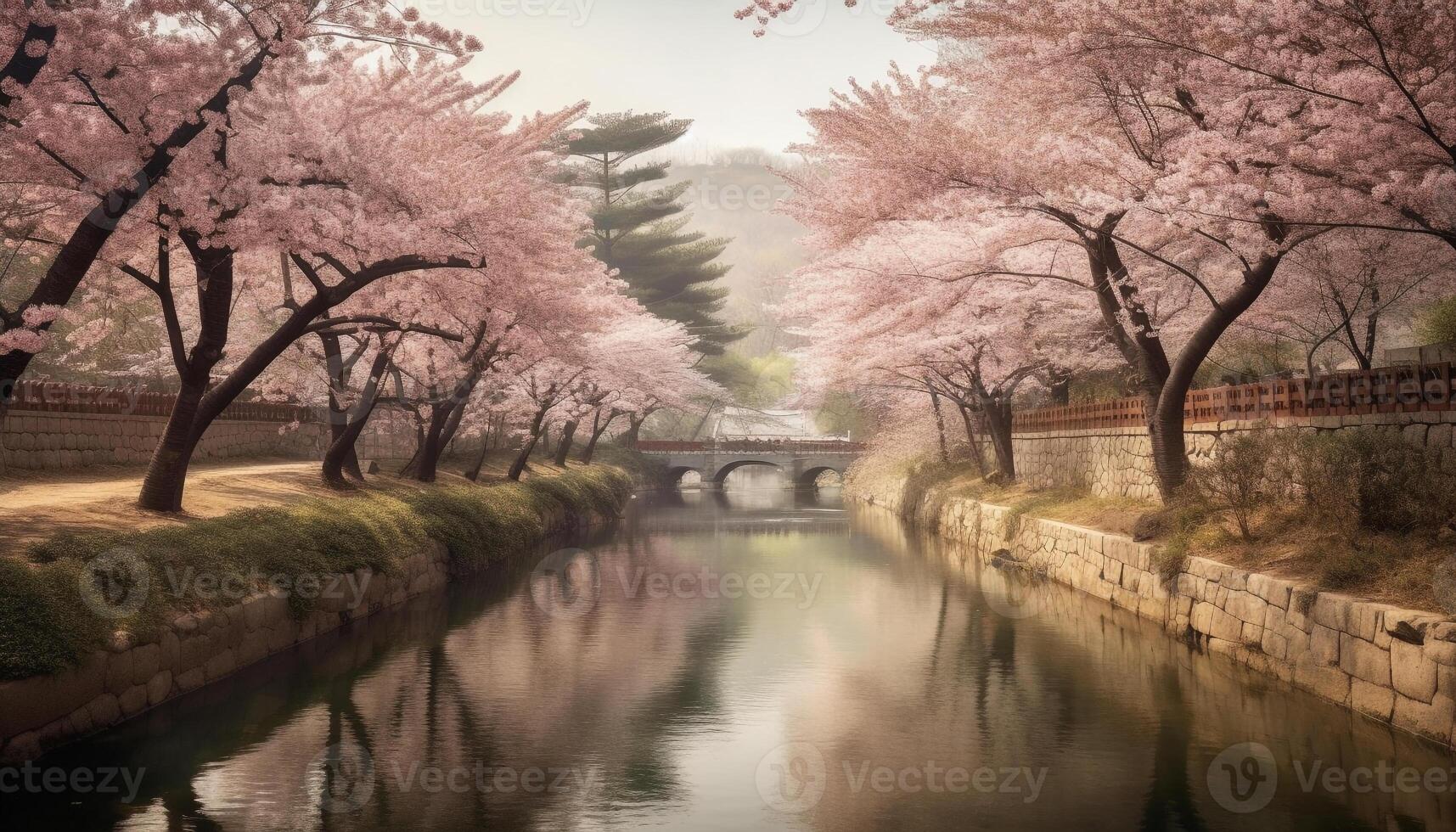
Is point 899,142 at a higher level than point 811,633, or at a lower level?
higher

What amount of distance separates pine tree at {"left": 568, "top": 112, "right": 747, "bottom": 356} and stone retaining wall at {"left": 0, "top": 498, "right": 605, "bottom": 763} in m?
50.3

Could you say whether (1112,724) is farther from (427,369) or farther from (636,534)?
(636,534)

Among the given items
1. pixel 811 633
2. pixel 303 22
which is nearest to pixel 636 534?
pixel 811 633

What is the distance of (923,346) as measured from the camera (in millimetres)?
26594

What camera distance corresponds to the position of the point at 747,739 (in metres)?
10.2

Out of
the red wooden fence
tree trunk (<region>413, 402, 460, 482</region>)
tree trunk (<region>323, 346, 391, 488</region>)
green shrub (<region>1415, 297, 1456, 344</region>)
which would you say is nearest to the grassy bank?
tree trunk (<region>323, 346, 391, 488</region>)

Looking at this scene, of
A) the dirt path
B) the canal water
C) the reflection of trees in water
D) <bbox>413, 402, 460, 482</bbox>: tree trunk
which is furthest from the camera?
<bbox>413, 402, 460, 482</bbox>: tree trunk

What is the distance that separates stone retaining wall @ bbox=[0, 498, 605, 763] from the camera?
28.5 feet

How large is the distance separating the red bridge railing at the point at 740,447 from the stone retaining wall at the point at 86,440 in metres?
40.5

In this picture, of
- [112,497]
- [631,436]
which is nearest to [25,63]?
[112,497]

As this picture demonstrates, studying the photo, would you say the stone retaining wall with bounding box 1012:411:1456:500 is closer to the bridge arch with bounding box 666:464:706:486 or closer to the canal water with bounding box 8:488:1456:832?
the canal water with bounding box 8:488:1456:832

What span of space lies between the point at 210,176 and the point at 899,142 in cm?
878

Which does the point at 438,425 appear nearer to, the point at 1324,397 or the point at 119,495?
the point at 119,495

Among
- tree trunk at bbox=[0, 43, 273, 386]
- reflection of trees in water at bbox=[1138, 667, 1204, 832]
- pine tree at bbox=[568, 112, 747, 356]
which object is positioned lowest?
Result: reflection of trees in water at bbox=[1138, 667, 1204, 832]
